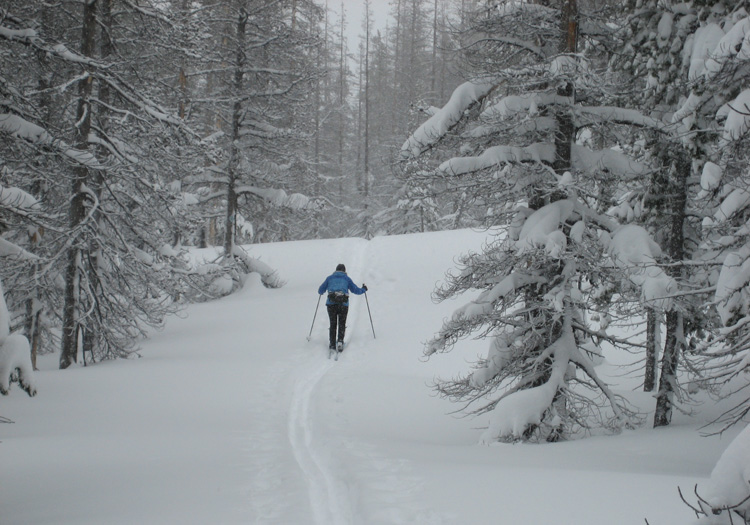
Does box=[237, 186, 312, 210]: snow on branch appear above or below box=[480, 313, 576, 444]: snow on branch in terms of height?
above

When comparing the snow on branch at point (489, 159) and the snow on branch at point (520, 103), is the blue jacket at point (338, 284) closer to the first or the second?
the snow on branch at point (489, 159)

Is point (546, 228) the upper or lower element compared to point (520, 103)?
lower

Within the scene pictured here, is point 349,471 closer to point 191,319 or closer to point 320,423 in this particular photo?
point 320,423

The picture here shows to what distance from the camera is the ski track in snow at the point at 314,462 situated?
Answer: 5.07 metres

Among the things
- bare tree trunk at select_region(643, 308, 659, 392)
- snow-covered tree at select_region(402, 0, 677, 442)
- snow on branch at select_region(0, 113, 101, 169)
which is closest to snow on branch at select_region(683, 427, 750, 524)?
snow-covered tree at select_region(402, 0, 677, 442)

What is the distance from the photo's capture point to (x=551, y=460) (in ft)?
20.0

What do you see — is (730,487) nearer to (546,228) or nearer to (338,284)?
(546,228)

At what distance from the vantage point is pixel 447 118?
25.5 feet

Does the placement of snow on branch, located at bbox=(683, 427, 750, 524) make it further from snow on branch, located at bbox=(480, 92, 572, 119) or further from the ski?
the ski

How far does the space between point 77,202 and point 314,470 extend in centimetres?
856

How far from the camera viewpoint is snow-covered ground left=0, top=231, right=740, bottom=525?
4.71 metres

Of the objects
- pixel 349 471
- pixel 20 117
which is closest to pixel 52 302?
pixel 20 117

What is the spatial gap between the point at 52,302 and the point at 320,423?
9.84 m

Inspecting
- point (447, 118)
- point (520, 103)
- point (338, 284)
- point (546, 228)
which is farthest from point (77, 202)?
point (546, 228)
